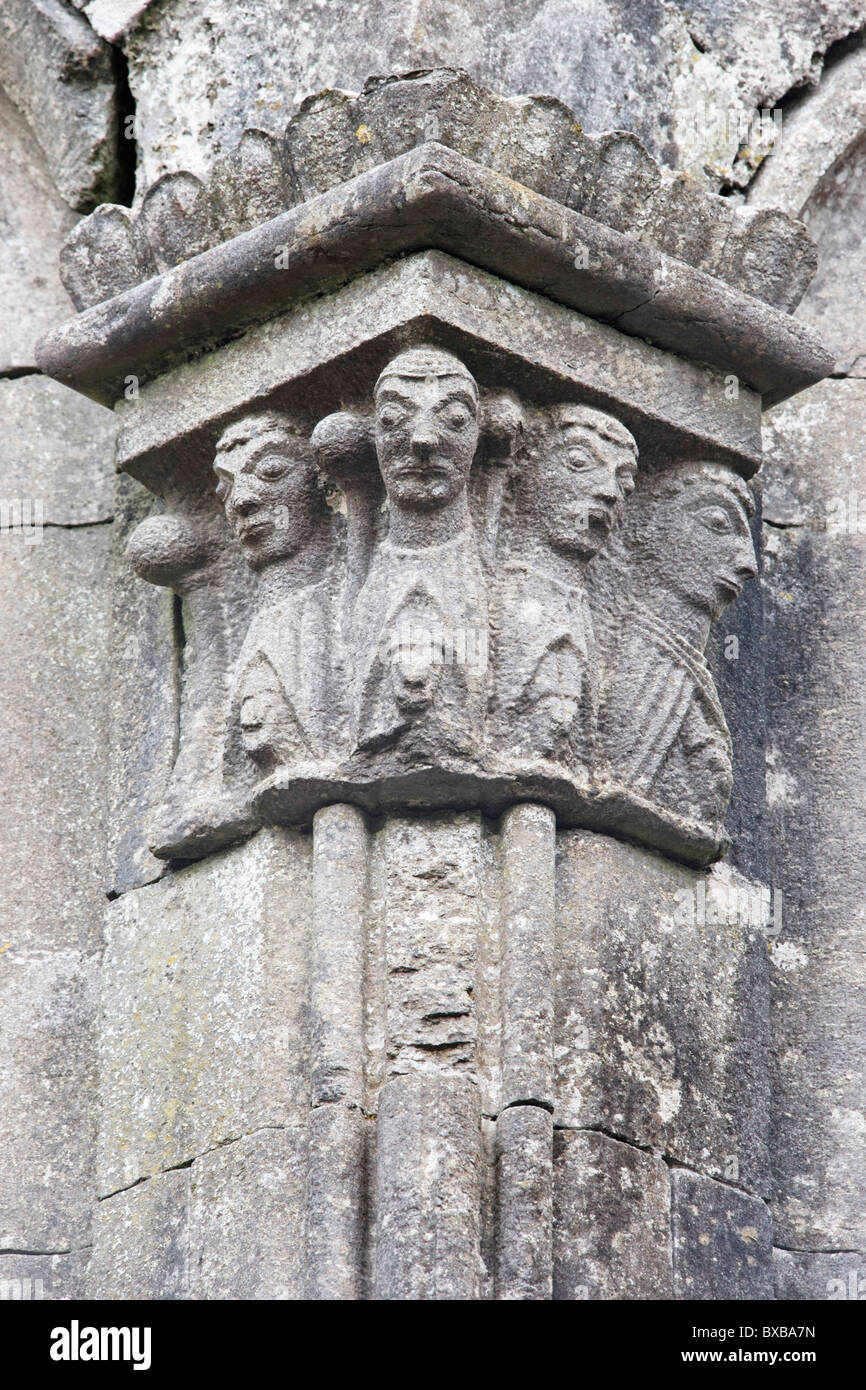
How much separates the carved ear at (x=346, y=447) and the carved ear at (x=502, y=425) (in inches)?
7.9

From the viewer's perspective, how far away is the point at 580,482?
4.09 m

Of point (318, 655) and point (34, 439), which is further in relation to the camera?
point (34, 439)

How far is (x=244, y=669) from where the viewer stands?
4.08m

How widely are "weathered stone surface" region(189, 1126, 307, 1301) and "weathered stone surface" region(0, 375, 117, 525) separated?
1510 mm

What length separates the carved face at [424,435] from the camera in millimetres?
3928

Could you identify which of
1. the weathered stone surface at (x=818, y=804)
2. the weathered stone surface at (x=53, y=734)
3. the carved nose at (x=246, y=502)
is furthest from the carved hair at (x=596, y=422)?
the weathered stone surface at (x=53, y=734)

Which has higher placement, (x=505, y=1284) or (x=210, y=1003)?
(x=210, y=1003)

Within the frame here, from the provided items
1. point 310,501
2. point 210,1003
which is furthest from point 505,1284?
point 310,501

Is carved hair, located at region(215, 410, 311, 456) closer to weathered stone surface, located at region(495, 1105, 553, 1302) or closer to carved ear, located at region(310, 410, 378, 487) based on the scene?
carved ear, located at region(310, 410, 378, 487)

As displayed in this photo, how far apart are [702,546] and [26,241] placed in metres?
1.72

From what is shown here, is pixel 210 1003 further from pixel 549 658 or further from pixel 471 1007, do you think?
pixel 549 658

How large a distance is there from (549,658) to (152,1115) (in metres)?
1.04

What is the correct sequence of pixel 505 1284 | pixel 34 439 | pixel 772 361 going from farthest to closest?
pixel 34 439, pixel 772 361, pixel 505 1284
